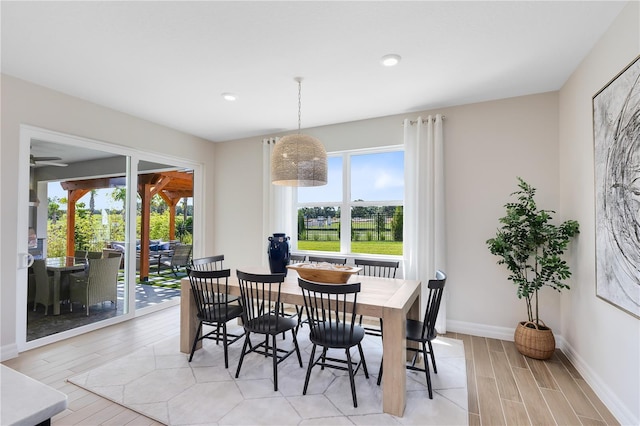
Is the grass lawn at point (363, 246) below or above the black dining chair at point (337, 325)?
above

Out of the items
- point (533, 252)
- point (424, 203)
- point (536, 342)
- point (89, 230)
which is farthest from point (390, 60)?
point (89, 230)

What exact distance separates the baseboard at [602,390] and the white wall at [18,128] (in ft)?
16.8

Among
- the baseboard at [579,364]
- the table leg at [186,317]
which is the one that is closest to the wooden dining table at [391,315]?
the table leg at [186,317]

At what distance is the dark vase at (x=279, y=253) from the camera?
3.27m

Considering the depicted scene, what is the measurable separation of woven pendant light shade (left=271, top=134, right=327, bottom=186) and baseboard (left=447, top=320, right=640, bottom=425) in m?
2.52

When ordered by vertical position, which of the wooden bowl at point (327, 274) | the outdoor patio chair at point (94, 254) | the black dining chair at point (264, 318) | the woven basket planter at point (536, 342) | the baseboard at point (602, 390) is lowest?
the baseboard at point (602, 390)

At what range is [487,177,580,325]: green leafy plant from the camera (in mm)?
2902

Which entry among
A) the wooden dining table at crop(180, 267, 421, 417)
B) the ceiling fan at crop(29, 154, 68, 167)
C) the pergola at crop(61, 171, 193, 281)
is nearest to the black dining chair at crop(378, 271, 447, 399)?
the wooden dining table at crop(180, 267, 421, 417)

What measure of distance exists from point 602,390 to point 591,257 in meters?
1.02

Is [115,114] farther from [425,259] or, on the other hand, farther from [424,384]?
[424,384]

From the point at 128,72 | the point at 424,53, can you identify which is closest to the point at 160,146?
the point at 128,72

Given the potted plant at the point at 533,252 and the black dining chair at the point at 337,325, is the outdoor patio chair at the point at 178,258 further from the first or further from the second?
the potted plant at the point at 533,252

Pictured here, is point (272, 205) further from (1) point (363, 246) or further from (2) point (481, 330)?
(2) point (481, 330)

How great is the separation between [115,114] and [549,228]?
514 centimetres
